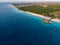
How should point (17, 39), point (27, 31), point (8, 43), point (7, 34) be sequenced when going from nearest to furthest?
point (8, 43)
point (17, 39)
point (7, 34)
point (27, 31)

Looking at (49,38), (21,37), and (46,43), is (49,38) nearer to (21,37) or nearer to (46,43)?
(46,43)

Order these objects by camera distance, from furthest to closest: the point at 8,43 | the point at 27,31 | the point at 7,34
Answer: the point at 27,31 < the point at 7,34 < the point at 8,43

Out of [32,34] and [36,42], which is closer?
[36,42]

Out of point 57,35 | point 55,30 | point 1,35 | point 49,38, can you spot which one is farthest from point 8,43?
point 55,30

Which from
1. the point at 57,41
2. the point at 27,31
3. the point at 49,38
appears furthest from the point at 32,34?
the point at 57,41

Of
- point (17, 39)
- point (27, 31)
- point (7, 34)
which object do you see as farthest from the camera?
point (27, 31)

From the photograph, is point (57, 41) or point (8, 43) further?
point (57, 41)

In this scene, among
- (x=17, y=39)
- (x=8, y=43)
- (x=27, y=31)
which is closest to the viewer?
(x=8, y=43)

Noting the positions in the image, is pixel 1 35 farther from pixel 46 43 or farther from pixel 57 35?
pixel 57 35
